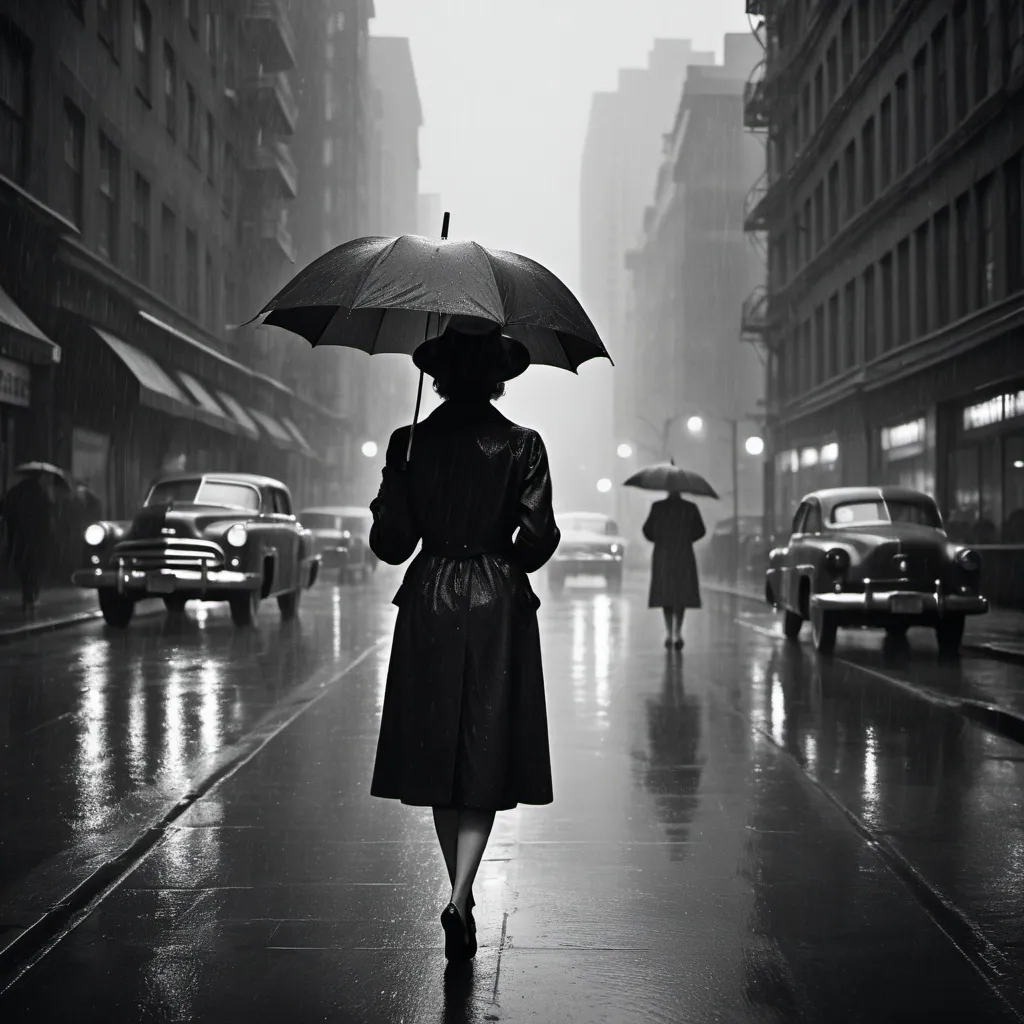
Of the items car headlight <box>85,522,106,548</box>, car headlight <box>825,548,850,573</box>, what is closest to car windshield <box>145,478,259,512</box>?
car headlight <box>85,522,106,548</box>

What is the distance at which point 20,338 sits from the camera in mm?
20469

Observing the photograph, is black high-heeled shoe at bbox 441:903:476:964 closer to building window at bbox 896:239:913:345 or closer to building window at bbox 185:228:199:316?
building window at bbox 896:239:913:345

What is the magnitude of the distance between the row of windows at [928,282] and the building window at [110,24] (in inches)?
654

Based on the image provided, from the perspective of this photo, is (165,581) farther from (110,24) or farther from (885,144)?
(885,144)

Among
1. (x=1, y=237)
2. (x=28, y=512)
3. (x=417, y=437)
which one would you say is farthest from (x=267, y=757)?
(x=1, y=237)

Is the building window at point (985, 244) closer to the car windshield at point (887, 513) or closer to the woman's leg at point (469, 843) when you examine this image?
the car windshield at point (887, 513)

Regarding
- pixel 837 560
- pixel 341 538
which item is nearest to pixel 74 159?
pixel 341 538

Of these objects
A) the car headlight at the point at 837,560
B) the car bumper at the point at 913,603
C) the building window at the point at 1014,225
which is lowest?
the car bumper at the point at 913,603

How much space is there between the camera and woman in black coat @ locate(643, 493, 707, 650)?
1489 cm

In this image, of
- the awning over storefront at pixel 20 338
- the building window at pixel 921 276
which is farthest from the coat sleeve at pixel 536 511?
the building window at pixel 921 276

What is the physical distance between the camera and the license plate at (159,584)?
54.0 feet

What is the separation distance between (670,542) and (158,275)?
20484mm

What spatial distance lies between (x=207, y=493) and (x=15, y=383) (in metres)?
7.06

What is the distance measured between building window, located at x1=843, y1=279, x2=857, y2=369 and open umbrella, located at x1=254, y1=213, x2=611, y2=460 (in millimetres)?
30880
